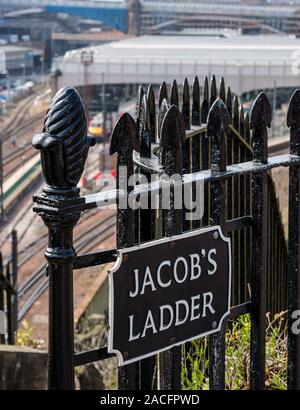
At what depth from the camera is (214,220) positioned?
2105mm

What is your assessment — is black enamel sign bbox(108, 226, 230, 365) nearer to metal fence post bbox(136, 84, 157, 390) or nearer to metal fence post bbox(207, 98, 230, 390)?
metal fence post bbox(207, 98, 230, 390)

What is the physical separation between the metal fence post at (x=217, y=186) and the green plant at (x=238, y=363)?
18.3 inches

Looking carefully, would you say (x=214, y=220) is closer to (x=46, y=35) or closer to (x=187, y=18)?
(x=46, y=35)

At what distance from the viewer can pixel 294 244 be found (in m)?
2.36

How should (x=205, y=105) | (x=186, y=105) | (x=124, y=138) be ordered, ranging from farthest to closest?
(x=205, y=105), (x=186, y=105), (x=124, y=138)

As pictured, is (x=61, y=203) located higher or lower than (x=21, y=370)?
higher

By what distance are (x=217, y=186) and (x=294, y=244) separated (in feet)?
1.22

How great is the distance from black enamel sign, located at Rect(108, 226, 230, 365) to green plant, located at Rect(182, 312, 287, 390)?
0.62 meters

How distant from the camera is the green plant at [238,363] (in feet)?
8.78

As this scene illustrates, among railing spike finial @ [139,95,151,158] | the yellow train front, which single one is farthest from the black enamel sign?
the yellow train front

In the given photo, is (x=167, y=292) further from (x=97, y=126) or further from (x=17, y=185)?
(x=97, y=126)

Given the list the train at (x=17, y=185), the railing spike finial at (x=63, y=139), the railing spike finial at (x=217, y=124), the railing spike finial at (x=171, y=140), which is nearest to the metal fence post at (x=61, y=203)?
the railing spike finial at (x=63, y=139)

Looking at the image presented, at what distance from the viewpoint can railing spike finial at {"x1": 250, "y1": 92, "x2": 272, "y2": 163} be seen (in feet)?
7.22

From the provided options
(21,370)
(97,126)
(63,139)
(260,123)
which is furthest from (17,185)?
(63,139)
